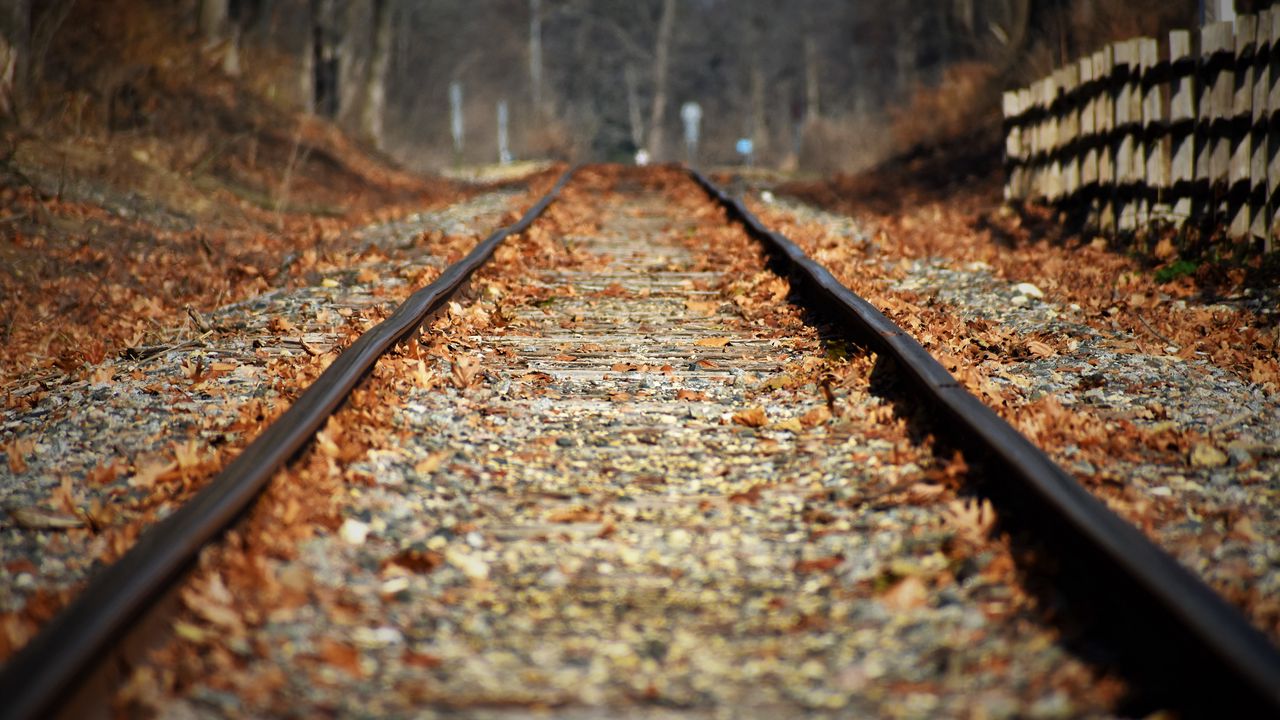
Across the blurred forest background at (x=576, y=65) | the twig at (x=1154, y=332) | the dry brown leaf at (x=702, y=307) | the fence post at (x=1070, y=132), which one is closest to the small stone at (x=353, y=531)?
the dry brown leaf at (x=702, y=307)

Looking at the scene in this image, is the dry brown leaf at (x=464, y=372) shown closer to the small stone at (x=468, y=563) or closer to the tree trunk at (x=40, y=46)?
the small stone at (x=468, y=563)

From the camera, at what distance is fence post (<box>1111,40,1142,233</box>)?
28.3ft

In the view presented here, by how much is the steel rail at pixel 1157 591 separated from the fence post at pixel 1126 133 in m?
5.59

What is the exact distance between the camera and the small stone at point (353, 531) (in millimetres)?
3192

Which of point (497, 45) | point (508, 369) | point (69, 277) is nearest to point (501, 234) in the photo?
point (69, 277)

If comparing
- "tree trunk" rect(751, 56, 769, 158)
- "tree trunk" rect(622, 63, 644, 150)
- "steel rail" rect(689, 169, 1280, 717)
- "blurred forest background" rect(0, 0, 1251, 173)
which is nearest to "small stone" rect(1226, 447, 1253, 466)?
"steel rail" rect(689, 169, 1280, 717)

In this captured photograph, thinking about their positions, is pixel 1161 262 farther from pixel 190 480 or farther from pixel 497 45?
pixel 497 45

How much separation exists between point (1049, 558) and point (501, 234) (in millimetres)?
6564

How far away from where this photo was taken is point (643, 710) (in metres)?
2.38

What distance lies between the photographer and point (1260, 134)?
7102 millimetres

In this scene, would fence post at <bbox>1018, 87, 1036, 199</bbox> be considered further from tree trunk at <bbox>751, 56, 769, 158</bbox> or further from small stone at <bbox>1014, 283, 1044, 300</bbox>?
tree trunk at <bbox>751, 56, 769, 158</bbox>

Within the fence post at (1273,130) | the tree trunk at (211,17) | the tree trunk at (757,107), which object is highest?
the tree trunk at (757,107)

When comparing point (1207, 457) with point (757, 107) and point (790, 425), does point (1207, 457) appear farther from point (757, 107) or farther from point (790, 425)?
point (757, 107)

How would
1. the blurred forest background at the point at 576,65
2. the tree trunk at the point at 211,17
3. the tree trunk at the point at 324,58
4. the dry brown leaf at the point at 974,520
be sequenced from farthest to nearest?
the tree trunk at the point at 324,58, the tree trunk at the point at 211,17, the blurred forest background at the point at 576,65, the dry brown leaf at the point at 974,520
